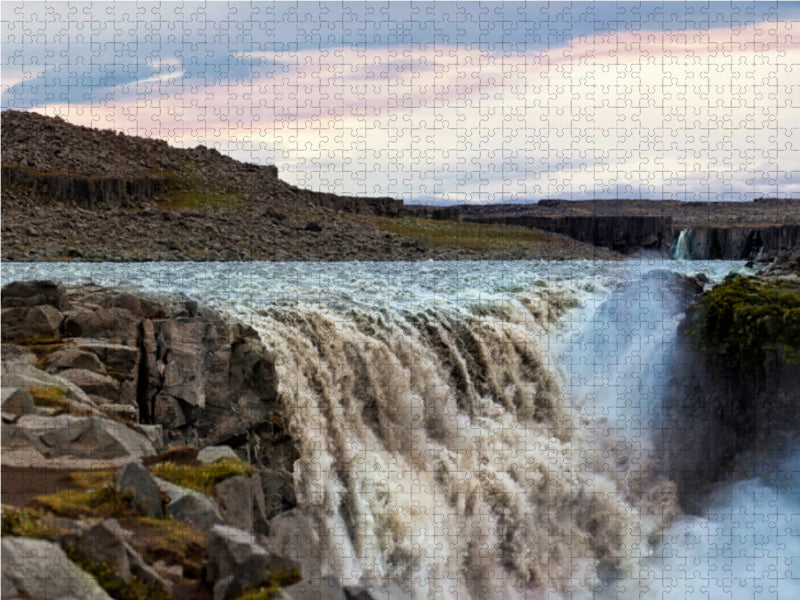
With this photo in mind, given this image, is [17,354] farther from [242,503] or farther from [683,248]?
[683,248]

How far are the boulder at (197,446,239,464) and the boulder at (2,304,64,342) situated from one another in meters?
6.68

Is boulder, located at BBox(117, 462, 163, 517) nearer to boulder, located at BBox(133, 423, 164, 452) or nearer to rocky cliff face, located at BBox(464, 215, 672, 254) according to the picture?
boulder, located at BBox(133, 423, 164, 452)

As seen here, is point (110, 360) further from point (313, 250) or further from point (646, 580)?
point (313, 250)

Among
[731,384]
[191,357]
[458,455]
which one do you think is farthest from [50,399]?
[731,384]

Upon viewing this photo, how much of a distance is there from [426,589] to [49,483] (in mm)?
13057

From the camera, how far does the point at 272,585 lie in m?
12.6

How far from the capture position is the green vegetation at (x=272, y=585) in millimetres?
12383

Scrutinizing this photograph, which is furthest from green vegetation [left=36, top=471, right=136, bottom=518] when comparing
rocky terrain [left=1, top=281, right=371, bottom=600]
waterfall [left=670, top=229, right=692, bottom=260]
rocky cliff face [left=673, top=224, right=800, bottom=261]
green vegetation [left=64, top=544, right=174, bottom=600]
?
waterfall [left=670, top=229, right=692, bottom=260]

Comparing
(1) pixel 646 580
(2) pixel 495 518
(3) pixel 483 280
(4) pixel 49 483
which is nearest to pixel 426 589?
(2) pixel 495 518

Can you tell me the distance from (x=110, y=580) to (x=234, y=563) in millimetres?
1363

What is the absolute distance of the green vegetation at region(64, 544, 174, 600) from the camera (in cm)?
1212

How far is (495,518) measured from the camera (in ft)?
98.8

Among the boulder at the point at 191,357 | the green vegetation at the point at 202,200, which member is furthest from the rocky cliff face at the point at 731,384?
the green vegetation at the point at 202,200

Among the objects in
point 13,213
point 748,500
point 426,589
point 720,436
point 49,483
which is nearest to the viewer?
point 49,483
